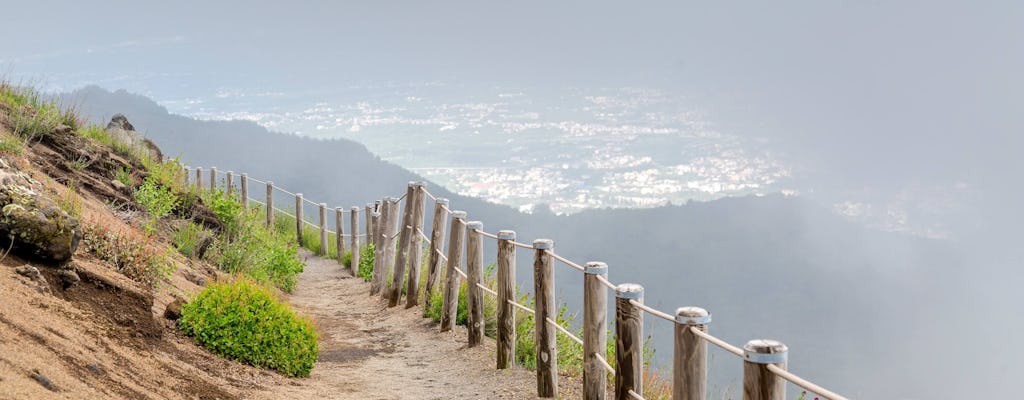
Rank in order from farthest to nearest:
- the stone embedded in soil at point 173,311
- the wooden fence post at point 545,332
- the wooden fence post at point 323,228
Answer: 1. the wooden fence post at point 323,228
2. the stone embedded in soil at point 173,311
3. the wooden fence post at point 545,332

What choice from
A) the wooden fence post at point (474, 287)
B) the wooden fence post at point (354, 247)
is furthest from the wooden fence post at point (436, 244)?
the wooden fence post at point (354, 247)

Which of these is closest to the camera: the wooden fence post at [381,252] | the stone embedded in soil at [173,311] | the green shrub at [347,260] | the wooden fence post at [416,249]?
the stone embedded in soil at [173,311]

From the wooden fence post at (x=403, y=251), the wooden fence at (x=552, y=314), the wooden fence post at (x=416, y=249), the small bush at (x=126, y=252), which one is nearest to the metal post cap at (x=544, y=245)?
the wooden fence at (x=552, y=314)

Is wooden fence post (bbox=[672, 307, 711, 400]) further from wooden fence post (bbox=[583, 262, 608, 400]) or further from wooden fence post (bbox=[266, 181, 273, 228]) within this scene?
wooden fence post (bbox=[266, 181, 273, 228])

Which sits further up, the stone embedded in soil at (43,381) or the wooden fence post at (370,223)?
the wooden fence post at (370,223)

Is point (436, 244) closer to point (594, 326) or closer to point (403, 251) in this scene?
point (403, 251)

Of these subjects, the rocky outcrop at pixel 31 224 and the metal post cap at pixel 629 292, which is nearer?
the metal post cap at pixel 629 292

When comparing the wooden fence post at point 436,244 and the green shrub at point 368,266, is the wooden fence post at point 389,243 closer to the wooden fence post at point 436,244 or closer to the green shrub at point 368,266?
the wooden fence post at point 436,244

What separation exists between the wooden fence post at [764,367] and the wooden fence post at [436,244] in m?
7.31

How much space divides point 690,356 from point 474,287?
516 centimetres

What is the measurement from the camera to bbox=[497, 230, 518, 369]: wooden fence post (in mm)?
8383

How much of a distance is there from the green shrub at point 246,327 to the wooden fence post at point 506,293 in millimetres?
1878

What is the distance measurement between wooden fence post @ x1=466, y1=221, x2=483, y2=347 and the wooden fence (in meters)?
0.01

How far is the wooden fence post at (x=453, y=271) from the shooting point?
1012 centimetres
